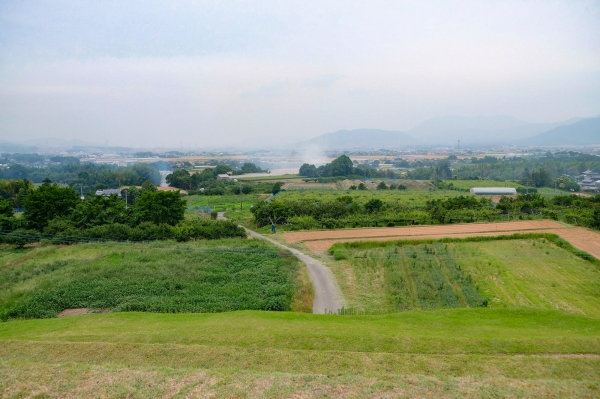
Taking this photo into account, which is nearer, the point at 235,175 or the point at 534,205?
the point at 534,205

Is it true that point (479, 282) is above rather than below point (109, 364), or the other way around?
below

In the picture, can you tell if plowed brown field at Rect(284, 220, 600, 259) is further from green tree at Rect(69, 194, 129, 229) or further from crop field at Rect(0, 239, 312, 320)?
green tree at Rect(69, 194, 129, 229)

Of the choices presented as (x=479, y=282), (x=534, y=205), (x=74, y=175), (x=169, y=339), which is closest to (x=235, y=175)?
(x=74, y=175)

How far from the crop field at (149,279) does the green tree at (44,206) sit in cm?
322

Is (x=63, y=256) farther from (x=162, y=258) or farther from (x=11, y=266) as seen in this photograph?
(x=162, y=258)

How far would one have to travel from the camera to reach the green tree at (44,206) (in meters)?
25.3

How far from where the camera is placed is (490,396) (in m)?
6.66

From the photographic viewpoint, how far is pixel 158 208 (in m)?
26.8

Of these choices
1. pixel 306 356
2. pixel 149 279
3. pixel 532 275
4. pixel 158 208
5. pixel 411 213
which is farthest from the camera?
pixel 411 213

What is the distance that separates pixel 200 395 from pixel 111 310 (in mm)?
8220

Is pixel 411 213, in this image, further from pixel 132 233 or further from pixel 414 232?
pixel 132 233

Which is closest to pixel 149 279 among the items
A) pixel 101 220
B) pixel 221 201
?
pixel 101 220

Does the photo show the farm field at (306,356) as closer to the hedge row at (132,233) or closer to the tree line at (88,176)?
the hedge row at (132,233)

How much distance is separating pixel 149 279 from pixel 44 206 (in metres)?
14.3
